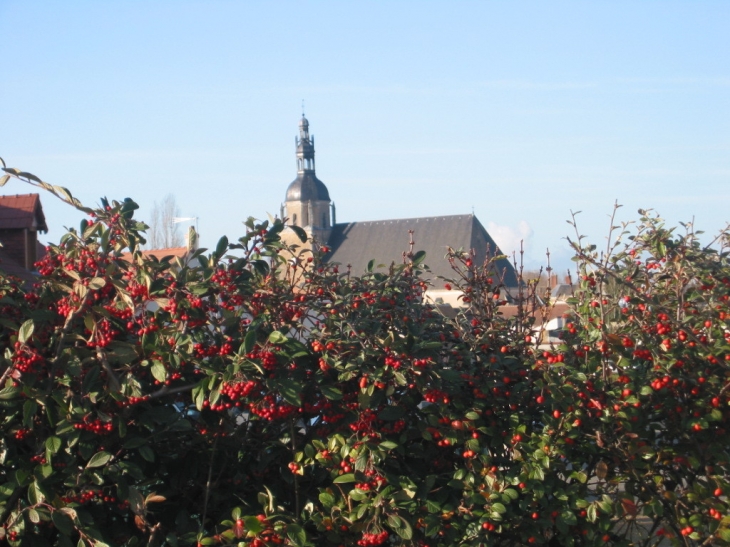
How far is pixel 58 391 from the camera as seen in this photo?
9.64ft

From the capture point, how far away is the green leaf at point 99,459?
113 inches

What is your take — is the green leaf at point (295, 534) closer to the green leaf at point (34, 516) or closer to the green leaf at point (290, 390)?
the green leaf at point (290, 390)

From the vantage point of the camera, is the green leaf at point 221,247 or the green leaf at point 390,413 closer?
the green leaf at point 390,413

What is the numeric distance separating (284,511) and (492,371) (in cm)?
97

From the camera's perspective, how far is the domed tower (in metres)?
81.9

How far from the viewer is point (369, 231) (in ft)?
238

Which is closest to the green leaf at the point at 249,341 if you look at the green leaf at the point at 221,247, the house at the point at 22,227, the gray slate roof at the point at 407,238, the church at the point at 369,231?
the green leaf at the point at 221,247

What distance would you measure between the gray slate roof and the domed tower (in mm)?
6461

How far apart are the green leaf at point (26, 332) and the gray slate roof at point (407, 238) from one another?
2386 inches

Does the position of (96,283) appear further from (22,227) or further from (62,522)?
(22,227)

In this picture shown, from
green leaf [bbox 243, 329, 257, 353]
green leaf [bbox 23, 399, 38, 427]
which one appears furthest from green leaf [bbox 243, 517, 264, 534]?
green leaf [bbox 23, 399, 38, 427]

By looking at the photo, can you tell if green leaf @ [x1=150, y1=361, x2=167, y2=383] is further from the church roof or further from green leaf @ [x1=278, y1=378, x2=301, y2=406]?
the church roof

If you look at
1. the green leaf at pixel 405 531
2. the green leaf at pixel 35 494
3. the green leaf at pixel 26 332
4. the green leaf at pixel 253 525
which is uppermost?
the green leaf at pixel 26 332

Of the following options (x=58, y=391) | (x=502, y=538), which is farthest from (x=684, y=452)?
(x=58, y=391)
